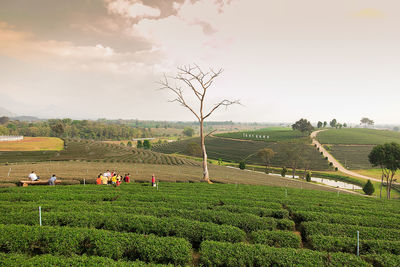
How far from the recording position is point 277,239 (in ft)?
27.2

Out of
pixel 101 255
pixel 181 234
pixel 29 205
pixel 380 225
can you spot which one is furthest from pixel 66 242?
pixel 380 225

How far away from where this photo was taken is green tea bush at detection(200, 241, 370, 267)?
6.64 m

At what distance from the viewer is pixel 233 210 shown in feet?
37.8

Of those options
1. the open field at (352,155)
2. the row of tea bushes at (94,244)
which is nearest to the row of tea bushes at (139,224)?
the row of tea bushes at (94,244)

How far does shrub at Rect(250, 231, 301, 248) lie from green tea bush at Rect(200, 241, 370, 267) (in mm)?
916

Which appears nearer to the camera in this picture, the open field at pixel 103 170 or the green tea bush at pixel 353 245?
the green tea bush at pixel 353 245

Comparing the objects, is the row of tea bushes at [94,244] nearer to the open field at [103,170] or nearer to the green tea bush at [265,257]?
the green tea bush at [265,257]

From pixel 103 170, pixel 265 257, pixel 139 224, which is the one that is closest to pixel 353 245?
pixel 265 257

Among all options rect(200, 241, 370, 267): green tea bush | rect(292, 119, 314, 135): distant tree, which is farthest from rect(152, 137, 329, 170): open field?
rect(200, 241, 370, 267): green tea bush

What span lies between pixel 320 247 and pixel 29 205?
15.8 meters

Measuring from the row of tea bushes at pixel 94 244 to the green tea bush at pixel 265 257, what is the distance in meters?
0.97

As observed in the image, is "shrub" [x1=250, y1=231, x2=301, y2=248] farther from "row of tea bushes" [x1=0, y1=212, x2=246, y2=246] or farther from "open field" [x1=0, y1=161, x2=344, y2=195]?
"open field" [x1=0, y1=161, x2=344, y2=195]

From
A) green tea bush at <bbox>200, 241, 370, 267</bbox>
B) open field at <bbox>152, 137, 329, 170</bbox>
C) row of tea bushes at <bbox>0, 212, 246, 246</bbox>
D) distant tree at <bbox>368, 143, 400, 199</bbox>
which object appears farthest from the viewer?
open field at <bbox>152, 137, 329, 170</bbox>

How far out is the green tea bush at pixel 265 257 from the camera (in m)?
6.64
